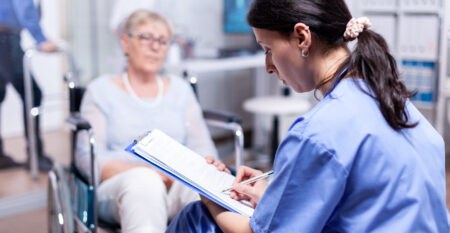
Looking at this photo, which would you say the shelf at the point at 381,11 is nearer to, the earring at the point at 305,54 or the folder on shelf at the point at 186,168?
the folder on shelf at the point at 186,168

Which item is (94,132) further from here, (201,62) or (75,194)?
(201,62)

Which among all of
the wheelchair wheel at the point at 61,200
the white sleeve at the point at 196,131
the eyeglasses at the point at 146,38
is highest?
the eyeglasses at the point at 146,38

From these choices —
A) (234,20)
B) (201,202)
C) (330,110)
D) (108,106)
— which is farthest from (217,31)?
(330,110)

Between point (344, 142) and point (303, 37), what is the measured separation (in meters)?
0.22

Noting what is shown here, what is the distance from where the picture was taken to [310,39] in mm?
1014

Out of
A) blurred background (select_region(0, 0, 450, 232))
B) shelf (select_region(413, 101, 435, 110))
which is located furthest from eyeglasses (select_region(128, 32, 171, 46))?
shelf (select_region(413, 101, 435, 110))

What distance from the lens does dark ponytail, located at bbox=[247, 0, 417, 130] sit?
98 centimetres

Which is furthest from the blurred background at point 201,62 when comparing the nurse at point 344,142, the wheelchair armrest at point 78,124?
the nurse at point 344,142

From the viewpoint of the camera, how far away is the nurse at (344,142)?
0.93 m

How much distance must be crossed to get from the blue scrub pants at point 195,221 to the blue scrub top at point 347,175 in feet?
0.84

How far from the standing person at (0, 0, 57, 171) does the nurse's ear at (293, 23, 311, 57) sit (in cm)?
220

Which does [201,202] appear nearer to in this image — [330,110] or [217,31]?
[330,110]

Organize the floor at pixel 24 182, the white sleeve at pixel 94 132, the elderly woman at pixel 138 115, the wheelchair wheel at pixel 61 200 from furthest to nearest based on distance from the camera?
1. the floor at pixel 24 182
2. the white sleeve at pixel 94 132
3. the elderly woman at pixel 138 115
4. the wheelchair wheel at pixel 61 200

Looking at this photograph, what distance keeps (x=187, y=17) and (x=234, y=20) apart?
1.66ft
